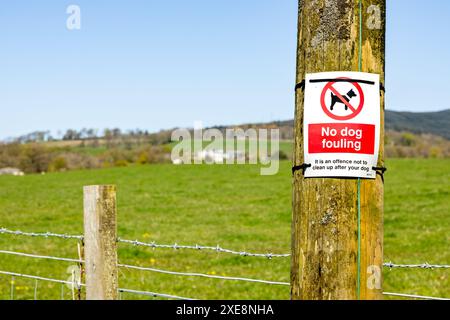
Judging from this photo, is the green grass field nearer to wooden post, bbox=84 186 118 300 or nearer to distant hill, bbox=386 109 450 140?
wooden post, bbox=84 186 118 300

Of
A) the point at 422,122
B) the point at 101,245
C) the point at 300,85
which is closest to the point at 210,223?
the point at 101,245

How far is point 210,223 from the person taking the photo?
19297mm

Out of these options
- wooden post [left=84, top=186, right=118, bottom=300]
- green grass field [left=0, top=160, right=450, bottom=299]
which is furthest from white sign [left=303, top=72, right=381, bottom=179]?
green grass field [left=0, top=160, right=450, bottom=299]

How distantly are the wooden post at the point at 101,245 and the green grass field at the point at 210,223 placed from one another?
14.2 feet

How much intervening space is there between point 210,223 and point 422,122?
5520 centimetres

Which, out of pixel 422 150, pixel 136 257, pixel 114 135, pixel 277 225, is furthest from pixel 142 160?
pixel 136 257

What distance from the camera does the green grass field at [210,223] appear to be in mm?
10539

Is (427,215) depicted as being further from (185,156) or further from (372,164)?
(185,156)

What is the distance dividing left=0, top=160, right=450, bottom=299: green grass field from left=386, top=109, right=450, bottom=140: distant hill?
2711cm

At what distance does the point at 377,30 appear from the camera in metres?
2.72

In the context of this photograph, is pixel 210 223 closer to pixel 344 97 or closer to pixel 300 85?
pixel 300 85

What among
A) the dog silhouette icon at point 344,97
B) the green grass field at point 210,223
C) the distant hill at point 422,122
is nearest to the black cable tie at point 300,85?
the dog silhouette icon at point 344,97

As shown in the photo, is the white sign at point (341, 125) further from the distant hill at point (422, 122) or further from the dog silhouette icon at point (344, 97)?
the distant hill at point (422, 122)

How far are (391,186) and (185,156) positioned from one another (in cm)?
2116
